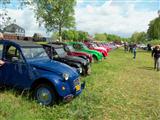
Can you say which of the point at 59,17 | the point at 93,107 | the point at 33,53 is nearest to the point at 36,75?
the point at 33,53

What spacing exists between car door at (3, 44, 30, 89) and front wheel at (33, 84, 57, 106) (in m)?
0.39

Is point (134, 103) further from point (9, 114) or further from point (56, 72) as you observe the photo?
point (9, 114)

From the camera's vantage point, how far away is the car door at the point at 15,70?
344 inches

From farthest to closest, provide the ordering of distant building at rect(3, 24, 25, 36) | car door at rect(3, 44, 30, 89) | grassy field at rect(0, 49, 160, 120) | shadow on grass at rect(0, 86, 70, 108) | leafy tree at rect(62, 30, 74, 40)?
leafy tree at rect(62, 30, 74, 40), distant building at rect(3, 24, 25, 36), car door at rect(3, 44, 30, 89), shadow on grass at rect(0, 86, 70, 108), grassy field at rect(0, 49, 160, 120)

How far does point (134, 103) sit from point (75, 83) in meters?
2.15

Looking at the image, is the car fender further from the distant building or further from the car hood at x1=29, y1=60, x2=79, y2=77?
the distant building

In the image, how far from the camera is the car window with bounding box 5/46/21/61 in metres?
9.06

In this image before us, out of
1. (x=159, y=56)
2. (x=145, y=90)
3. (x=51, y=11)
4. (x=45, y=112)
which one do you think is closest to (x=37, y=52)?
(x=45, y=112)

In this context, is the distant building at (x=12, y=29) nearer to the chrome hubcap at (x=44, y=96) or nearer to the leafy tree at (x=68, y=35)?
the chrome hubcap at (x=44, y=96)

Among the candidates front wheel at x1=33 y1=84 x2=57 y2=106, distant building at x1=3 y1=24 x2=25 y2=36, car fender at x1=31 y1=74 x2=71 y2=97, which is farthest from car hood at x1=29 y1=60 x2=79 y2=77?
distant building at x1=3 y1=24 x2=25 y2=36

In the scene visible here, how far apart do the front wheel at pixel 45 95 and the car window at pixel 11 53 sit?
1.21m

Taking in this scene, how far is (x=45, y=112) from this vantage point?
7.88 metres

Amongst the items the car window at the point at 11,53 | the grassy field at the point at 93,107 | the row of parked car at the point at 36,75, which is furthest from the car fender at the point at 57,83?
the car window at the point at 11,53

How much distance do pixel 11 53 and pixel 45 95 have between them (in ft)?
5.85
